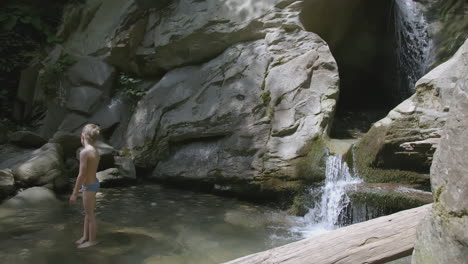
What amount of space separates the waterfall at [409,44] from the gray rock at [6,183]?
7.48 meters

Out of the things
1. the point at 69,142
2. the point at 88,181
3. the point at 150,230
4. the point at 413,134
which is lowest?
the point at 150,230

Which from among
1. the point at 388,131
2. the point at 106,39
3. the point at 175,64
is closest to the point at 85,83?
the point at 106,39

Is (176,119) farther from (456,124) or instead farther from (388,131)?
(456,124)

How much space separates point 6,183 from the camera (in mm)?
6355

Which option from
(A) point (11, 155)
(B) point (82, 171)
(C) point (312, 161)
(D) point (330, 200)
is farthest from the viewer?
(A) point (11, 155)

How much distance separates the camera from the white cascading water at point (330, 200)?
5652 mm

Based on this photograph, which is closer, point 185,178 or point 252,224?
point 252,224

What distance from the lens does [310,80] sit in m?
7.06

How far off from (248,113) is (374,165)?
7.35 ft

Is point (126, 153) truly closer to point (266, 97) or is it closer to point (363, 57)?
point (266, 97)

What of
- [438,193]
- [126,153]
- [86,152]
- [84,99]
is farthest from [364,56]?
[438,193]

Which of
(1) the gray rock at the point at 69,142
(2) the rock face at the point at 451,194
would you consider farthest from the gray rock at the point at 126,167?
(2) the rock face at the point at 451,194

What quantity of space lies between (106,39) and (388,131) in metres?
6.79

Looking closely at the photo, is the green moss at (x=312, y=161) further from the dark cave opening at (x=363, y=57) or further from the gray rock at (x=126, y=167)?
the gray rock at (x=126, y=167)
